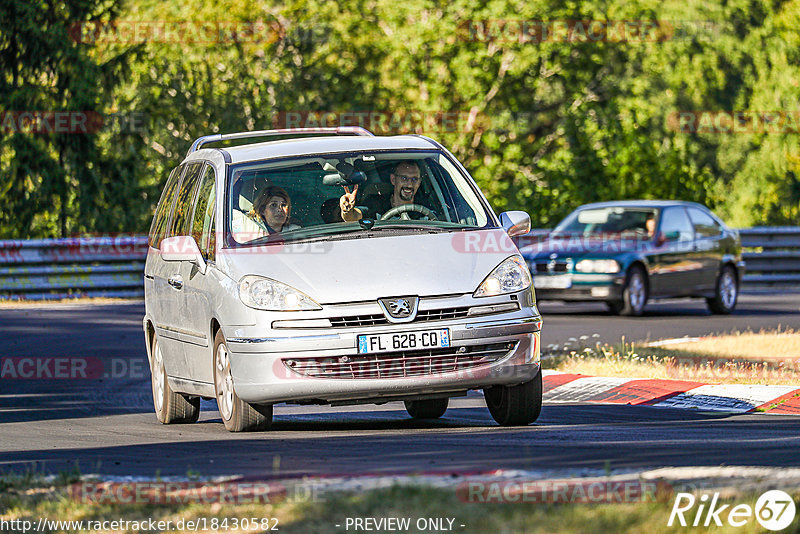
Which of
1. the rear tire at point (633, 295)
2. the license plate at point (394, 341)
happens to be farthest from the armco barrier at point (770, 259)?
the license plate at point (394, 341)

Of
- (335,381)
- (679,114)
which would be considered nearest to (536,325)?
(335,381)

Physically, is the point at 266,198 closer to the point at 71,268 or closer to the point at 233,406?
the point at 233,406

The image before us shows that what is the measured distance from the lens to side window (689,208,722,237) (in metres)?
23.6

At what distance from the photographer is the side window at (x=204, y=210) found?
9.93 meters

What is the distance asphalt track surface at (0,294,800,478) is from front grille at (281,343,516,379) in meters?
0.37

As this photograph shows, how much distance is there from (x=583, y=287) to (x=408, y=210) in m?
12.3

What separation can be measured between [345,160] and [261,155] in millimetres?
554

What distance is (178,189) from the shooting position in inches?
443

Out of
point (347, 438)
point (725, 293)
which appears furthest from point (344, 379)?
point (725, 293)

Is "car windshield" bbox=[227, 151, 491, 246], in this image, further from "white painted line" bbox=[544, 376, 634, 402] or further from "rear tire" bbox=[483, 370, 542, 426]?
"white painted line" bbox=[544, 376, 634, 402]

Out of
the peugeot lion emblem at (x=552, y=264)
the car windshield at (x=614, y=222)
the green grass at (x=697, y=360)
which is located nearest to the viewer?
the green grass at (x=697, y=360)

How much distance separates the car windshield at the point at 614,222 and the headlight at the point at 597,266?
96cm

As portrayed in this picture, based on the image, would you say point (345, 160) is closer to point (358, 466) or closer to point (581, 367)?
point (358, 466)

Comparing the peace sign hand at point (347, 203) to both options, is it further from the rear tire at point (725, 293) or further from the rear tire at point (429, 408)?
the rear tire at point (725, 293)
